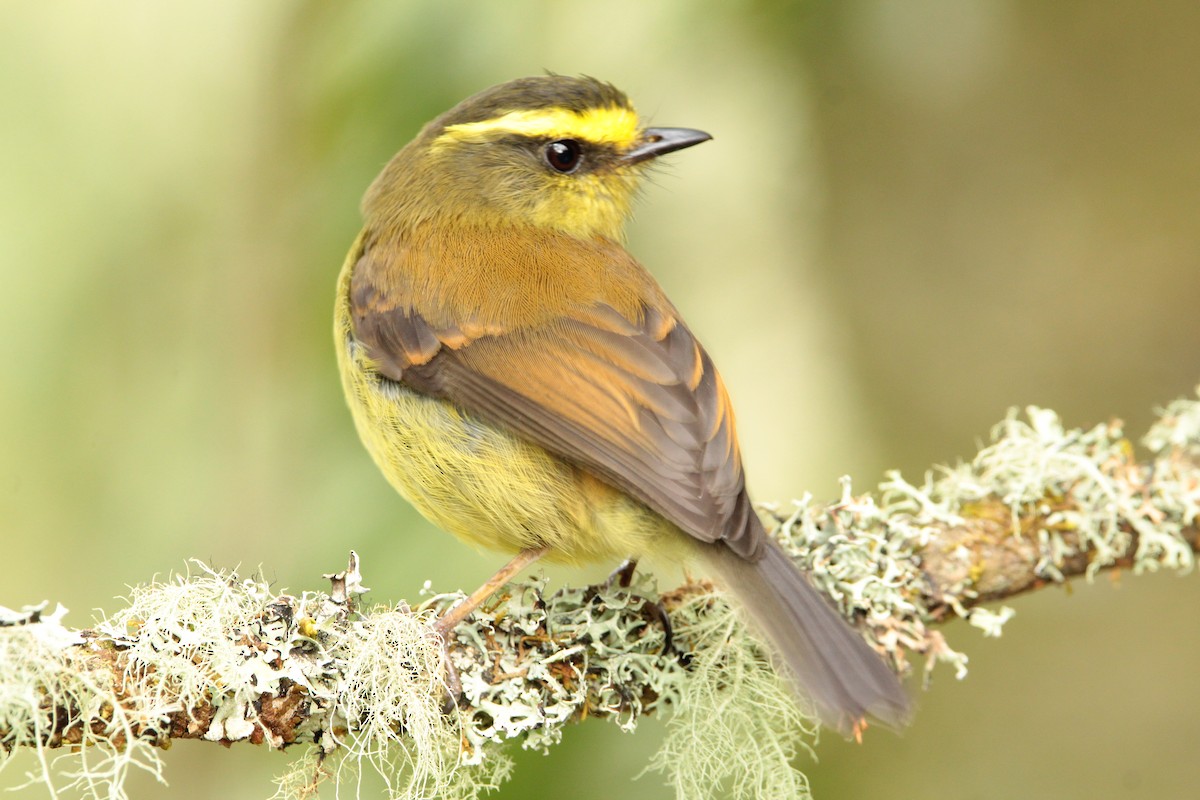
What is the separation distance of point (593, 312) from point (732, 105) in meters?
1.56

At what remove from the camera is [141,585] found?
8.39 ft

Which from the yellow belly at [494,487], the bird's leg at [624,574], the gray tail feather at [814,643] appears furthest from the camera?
the bird's leg at [624,574]

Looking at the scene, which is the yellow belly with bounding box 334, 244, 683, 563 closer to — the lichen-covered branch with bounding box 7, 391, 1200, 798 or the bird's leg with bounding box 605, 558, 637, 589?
the bird's leg with bounding box 605, 558, 637, 589

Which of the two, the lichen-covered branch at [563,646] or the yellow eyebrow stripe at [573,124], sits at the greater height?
the yellow eyebrow stripe at [573,124]

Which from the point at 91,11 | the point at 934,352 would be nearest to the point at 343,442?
the point at 91,11

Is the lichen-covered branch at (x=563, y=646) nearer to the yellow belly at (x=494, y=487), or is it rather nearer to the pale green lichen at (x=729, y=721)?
the pale green lichen at (x=729, y=721)

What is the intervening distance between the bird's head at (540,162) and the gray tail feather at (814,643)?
4.75 feet

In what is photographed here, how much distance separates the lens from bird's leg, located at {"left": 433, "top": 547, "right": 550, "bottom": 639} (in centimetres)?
299

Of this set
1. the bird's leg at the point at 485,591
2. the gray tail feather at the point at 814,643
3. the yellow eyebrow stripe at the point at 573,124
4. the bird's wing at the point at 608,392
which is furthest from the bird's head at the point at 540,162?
the gray tail feather at the point at 814,643

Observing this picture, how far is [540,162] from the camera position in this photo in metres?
4.04

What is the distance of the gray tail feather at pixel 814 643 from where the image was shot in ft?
9.07

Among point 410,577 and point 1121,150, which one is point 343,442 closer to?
point 410,577

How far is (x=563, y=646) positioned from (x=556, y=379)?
0.70m

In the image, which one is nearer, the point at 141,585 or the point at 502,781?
the point at 141,585
